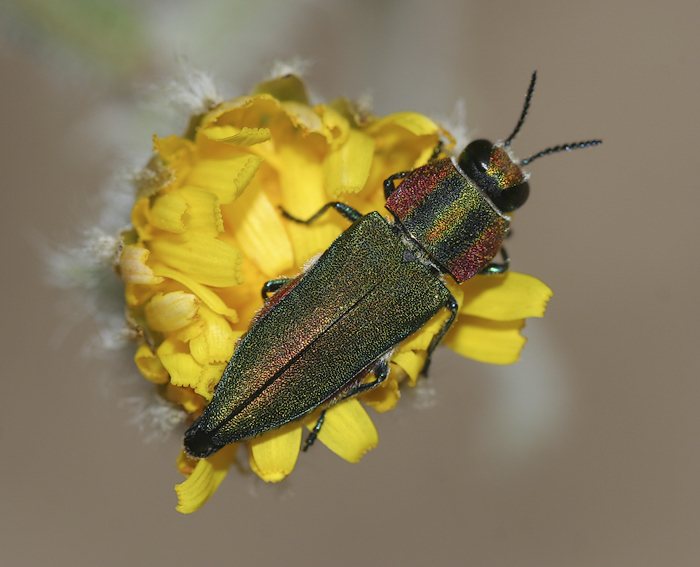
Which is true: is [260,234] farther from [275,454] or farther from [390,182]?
[275,454]

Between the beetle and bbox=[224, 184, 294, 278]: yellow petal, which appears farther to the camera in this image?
bbox=[224, 184, 294, 278]: yellow petal

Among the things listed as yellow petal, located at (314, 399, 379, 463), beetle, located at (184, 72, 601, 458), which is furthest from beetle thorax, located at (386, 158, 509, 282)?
yellow petal, located at (314, 399, 379, 463)

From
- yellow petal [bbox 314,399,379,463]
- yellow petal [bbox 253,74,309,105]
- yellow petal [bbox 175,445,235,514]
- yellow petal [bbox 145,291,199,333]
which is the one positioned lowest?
yellow petal [bbox 314,399,379,463]

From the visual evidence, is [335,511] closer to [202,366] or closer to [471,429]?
[471,429]

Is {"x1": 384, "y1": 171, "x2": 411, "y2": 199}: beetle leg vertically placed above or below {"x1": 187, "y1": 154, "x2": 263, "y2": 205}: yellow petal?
below

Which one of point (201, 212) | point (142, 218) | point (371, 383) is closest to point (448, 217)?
point (371, 383)

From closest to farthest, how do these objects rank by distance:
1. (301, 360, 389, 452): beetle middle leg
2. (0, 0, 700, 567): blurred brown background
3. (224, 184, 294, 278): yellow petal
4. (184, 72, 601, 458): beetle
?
(184, 72, 601, 458): beetle, (301, 360, 389, 452): beetle middle leg, (224, 184, 294, 278): yellow petal, (0, 0, 700, 567): blurred brown background

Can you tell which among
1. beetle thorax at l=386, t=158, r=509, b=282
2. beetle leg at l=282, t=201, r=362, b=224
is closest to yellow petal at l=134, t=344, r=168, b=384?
beetle leg at l=282, t=201, r=362, b=224

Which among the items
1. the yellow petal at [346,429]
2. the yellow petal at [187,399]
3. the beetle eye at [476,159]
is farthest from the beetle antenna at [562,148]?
the yellow petal at [187,399]

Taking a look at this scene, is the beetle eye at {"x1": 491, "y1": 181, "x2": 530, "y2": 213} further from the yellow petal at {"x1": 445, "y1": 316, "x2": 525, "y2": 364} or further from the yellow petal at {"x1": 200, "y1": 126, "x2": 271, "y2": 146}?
the yellow petal at {"x1": 200, "y1": 126, "x2": 271, "y2": 146}

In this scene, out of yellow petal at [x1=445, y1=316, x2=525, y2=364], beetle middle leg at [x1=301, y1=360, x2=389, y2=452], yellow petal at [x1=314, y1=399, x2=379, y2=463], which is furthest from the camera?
yellow petal at [x1=445, y1=316, x2=525, y2=364]
